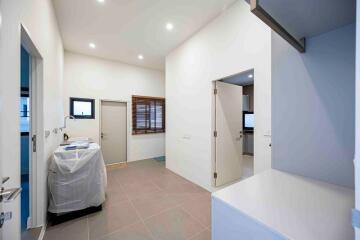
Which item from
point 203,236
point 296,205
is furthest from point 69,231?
point 296,205

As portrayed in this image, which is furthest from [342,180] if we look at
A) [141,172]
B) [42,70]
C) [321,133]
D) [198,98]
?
[141,172]

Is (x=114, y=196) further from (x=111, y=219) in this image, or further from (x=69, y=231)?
(x=69, y=231)

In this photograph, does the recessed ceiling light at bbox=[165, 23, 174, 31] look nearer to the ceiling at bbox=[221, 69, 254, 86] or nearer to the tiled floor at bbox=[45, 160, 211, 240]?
the ceiling at bbox=[221, 69, 254, 86]

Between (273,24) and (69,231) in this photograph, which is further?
(69,231)

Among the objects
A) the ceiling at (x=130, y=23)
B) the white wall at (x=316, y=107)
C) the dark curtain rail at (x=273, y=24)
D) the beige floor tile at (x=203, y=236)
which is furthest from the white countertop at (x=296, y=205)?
the ceiling at (x=130, y=23)

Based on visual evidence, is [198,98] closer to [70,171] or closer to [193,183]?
[193,183]

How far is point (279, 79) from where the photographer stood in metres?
1.18

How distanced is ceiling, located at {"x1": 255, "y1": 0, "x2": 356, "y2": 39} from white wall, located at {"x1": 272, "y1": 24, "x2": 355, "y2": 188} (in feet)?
0.32

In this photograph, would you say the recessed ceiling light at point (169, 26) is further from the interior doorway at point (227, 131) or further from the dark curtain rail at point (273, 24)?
the dark curtain rail at point (273, 24)

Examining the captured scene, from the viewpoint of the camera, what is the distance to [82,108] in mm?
4227

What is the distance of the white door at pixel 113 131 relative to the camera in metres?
4.57

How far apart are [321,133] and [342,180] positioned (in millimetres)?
278

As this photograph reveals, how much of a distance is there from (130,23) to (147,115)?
9.43ft

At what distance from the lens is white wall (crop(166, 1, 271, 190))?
213cm
